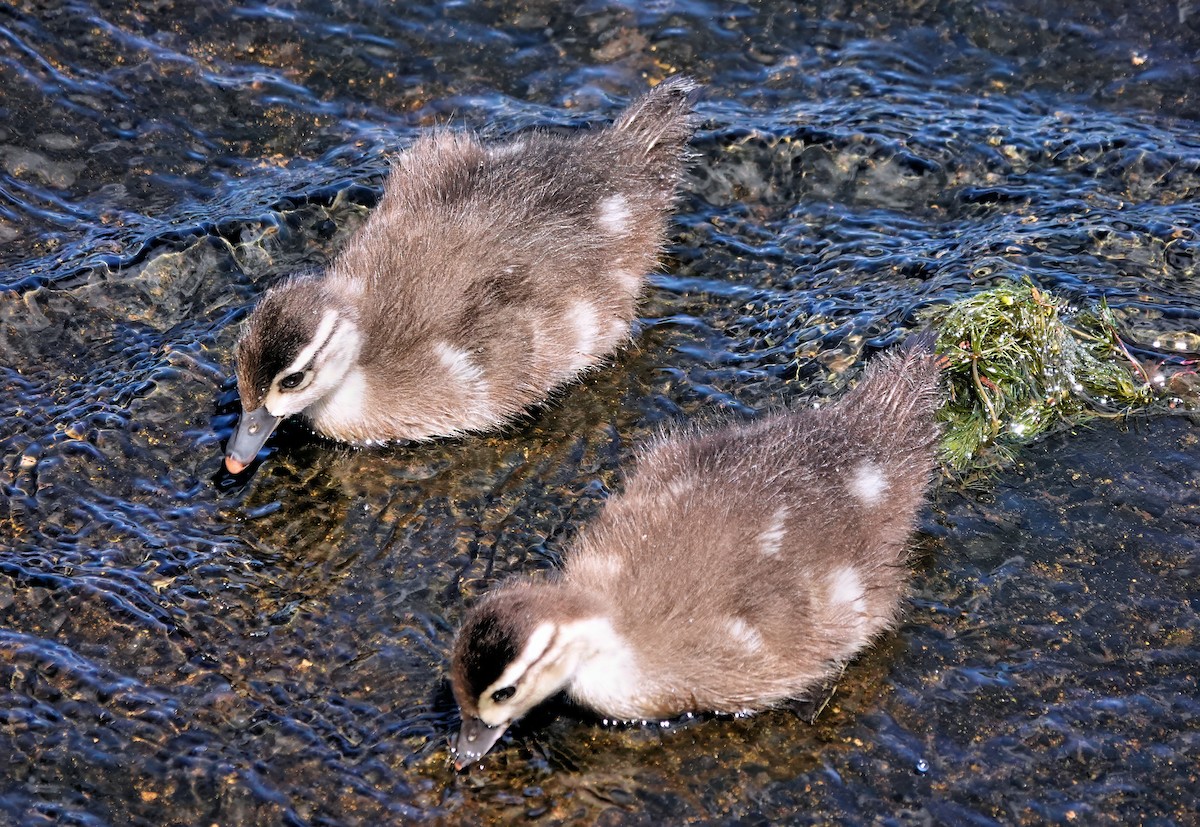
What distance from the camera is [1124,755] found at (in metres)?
4.32

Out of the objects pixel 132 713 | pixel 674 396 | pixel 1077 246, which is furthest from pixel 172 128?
pixel 1077 246

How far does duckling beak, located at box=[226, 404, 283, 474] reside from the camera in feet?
17.1

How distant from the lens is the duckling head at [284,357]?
16.9 feet

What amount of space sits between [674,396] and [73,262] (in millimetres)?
2808

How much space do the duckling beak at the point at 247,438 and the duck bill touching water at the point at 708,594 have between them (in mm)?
1371

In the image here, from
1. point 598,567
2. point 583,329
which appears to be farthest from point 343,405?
point 598,567

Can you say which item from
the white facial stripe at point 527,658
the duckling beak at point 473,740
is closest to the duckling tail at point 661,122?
the white facial stripe at point 527,658

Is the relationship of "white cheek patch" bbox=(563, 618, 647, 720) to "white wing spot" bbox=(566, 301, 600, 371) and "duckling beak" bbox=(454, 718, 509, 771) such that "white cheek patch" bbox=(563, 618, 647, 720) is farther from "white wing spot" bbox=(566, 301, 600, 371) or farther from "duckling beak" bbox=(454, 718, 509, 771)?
"white wing spot" bbox=(566, 301, 600, 371)

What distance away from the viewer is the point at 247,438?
5230 mm

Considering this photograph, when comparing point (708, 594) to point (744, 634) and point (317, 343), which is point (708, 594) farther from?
point (317, 343)

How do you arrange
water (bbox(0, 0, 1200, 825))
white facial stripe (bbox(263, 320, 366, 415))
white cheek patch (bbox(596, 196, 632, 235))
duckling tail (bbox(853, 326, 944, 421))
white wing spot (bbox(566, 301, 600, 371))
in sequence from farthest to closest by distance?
white cheek patch (bbox(596, 196, 632, 235)) → white wing spot (bbox(566, 301, 600, 371)) → white facial stripe (bbox(263, 320, 366, 415)) → duckling tail (bbox(853, 326, 944, 421)) → water (bbox(0, 0, 1200, 825))

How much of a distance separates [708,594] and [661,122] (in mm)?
2779

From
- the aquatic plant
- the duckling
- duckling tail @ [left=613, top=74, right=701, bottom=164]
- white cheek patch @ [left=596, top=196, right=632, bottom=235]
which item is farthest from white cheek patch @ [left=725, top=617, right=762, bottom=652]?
duckling tail @ [left=613, top=74, right=701, bottom=164]

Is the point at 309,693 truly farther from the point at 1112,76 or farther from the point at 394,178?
the point at 1112,76
